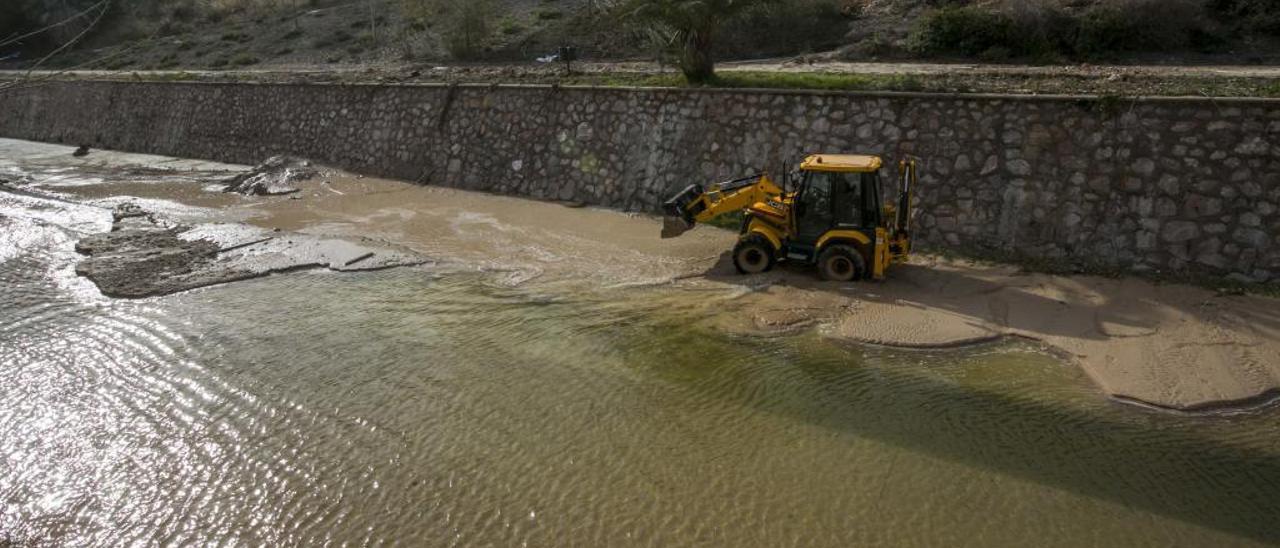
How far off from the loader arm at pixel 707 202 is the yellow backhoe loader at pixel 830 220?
0.02 metres

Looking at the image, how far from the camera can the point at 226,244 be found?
13211 millimetres

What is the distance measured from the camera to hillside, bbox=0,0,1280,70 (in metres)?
16.4

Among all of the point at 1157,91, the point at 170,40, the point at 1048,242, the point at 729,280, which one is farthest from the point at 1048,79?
the point at 170,40

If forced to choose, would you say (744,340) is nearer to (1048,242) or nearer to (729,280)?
(729,280)

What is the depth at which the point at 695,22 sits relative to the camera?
15781 millimetres

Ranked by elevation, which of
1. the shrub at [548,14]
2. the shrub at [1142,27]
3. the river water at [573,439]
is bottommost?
the river water at [573,439]

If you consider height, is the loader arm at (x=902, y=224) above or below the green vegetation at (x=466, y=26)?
below

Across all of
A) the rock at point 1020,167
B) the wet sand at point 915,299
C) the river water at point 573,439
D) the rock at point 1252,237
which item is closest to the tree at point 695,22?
the wet sand at point 915,299

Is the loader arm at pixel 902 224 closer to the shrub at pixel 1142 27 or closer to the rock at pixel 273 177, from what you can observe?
the shrub at pixel 1142 27

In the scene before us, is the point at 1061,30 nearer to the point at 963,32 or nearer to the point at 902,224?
the point at 963,32

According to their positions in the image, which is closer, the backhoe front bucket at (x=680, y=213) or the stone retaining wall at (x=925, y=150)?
the stone retaining wall at (x=925, y=150)

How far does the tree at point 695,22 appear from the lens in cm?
1566

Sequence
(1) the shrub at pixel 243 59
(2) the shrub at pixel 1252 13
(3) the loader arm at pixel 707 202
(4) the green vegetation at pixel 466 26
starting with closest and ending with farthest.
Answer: (3) the loader arm at pixel 707 202
(2) the shrub at pixel 1252 13
(4) the green vegetation at pixel 466 26
(1) the shrub at pixel 243 59

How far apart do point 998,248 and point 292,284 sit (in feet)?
32.4
